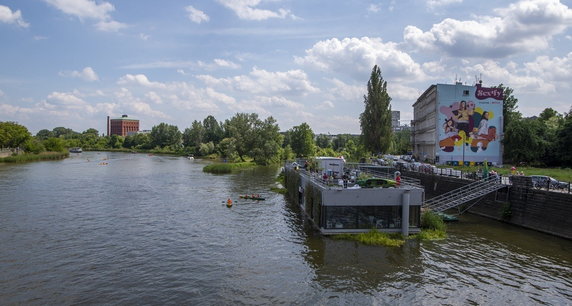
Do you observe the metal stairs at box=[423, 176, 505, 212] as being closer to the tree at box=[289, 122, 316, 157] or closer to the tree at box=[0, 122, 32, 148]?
the tree at box=[289, 122, 316, 157]

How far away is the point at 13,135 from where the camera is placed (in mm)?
119312

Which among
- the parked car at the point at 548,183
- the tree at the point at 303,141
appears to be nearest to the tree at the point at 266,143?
the tree at the point at 303,141

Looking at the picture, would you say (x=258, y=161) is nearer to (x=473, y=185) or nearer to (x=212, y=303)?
(x=473, y=185)

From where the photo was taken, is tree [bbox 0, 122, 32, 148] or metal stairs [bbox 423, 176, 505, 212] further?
tree [bbox 0, 122, 32, 148]

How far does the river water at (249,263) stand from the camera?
19.0 m

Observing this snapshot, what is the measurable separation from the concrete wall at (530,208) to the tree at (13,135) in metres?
124

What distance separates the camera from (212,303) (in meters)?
18.0

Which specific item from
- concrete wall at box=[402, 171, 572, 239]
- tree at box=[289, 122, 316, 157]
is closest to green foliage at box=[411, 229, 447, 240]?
concrete wall at box=[402, 171, 572, 239]

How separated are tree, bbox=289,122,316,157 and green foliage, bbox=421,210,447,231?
345ft

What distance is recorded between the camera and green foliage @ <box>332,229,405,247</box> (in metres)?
26.6

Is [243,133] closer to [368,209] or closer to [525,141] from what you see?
[525,141]

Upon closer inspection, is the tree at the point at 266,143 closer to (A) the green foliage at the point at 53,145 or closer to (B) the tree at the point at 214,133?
(B) the tree at the point at 214,133

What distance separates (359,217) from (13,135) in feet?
413

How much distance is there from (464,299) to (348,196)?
10.6m
